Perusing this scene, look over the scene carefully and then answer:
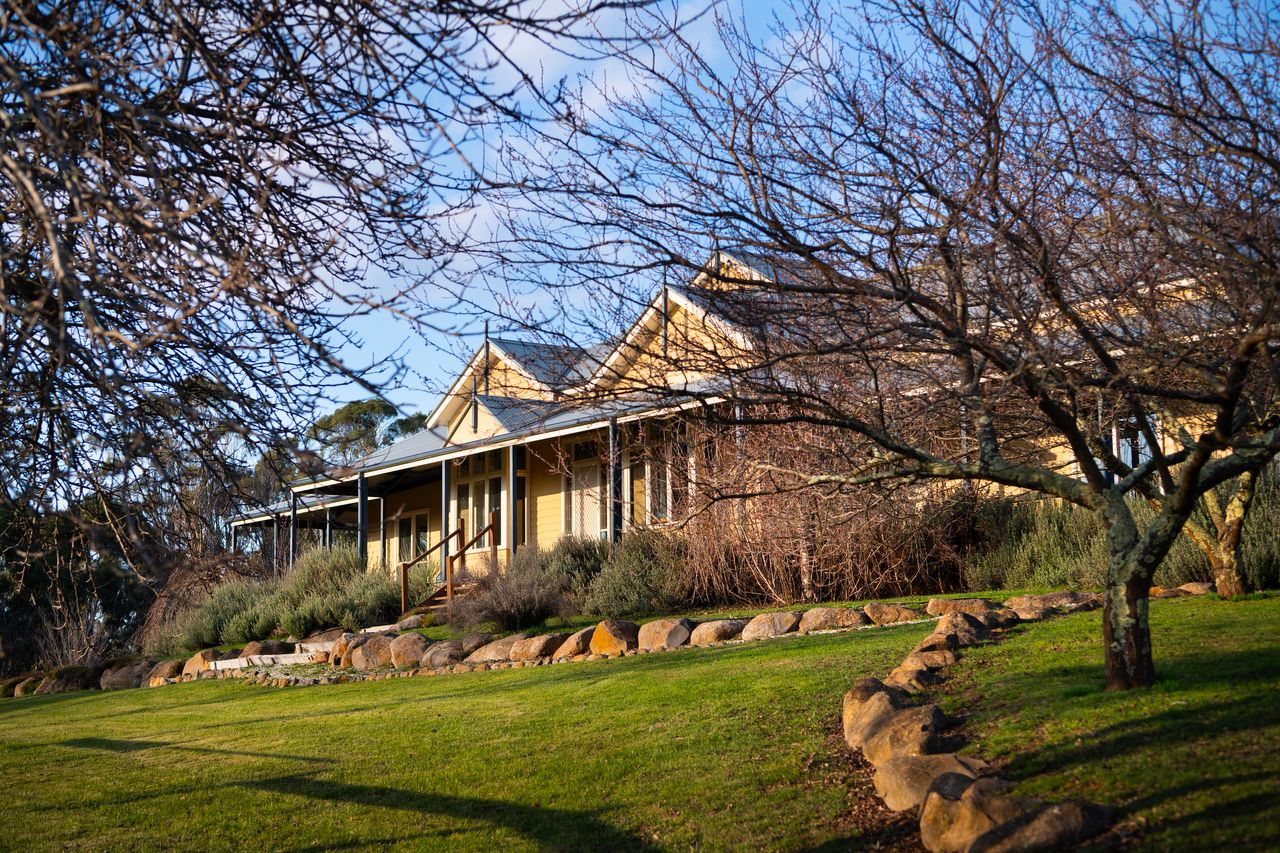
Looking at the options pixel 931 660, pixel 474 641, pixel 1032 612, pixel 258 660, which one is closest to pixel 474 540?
pixel 258 660

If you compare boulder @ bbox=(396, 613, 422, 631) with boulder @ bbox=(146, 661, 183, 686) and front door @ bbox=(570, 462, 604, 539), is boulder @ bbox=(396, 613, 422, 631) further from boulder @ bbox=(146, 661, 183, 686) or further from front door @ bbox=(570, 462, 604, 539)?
front door @ bbox=(570, 462, 604, 539)

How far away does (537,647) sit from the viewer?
15172 millimetres

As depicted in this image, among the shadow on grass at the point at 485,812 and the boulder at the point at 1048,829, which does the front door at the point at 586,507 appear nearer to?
the shadow on grass at the point at 485,812

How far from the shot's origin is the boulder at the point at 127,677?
72.5 feet

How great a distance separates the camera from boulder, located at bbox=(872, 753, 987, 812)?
6187 millimetres

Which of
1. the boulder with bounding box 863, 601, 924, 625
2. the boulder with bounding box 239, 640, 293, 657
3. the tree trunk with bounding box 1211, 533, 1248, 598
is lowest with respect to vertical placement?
the boulder with bounding box 239, 640, 293, 657

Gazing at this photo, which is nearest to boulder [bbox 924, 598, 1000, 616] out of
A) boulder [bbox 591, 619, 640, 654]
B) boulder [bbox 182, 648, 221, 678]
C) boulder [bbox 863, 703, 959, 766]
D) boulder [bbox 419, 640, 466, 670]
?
boulder [bbox 591, 619, 640, 654]

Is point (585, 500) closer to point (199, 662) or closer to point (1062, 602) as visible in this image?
point (199, 662)

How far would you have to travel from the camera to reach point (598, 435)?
22688 millimetres

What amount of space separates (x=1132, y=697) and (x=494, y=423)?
19592 mm

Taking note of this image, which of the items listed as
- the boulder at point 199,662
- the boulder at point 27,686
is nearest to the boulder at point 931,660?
the boulder at point 199,662

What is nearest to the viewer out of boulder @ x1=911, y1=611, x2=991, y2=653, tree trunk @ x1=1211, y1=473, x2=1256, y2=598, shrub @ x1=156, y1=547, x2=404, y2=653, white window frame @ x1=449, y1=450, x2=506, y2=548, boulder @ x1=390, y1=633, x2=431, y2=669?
boulder @ x1=911, y1=611, x2=991, y2=653

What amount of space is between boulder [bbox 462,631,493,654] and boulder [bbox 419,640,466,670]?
0.08m

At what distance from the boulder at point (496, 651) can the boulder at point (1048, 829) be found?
10855 millimetres
